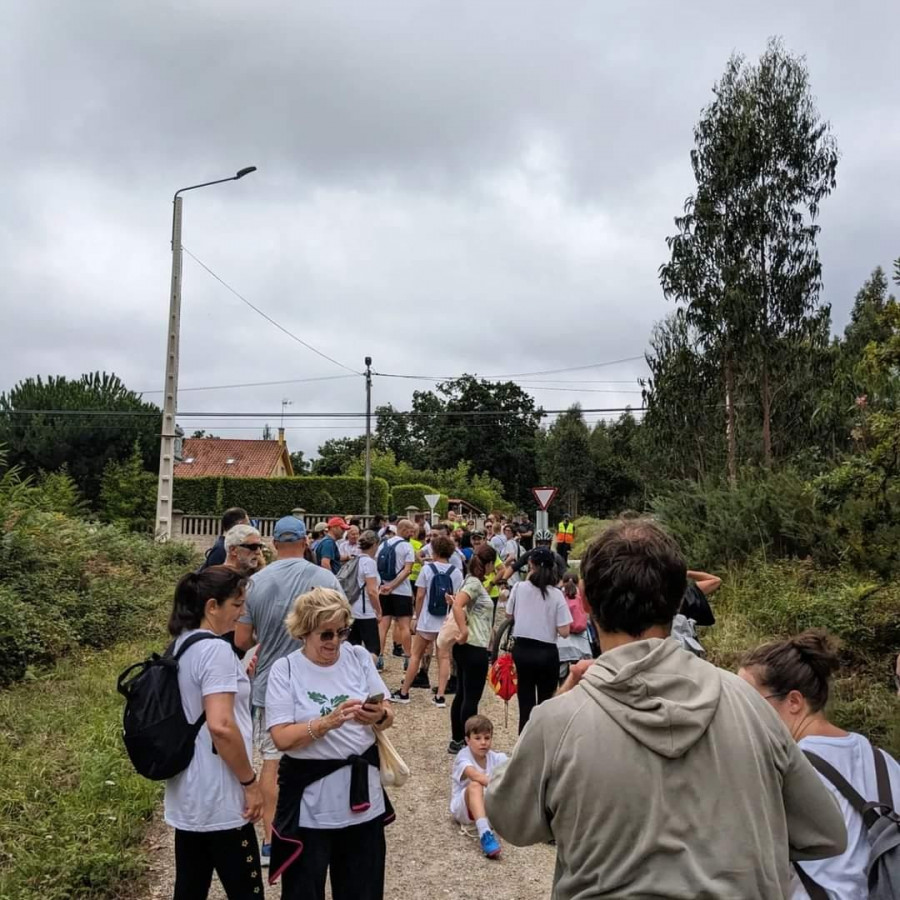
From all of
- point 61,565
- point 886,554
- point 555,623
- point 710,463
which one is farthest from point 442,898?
point 710,463

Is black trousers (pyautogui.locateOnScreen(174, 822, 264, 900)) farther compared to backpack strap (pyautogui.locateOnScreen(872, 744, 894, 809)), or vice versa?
black trousers (pyautogui.locateOnScreen(174, 822, 264, 900))

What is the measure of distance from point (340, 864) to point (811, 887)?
5.85 ft

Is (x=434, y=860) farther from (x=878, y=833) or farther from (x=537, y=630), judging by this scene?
(x=878, y=833)

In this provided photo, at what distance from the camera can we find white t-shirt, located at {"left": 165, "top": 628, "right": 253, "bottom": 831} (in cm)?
306

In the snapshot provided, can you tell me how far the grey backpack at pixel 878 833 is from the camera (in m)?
2.38

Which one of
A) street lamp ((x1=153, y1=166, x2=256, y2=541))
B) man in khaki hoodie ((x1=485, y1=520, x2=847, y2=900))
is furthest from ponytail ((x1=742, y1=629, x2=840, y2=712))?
street lamp ((x1=153, y1=166, x2=256, y2=541))

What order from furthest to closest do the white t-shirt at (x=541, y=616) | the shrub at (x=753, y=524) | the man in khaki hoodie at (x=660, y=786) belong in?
the shrub at (x=753, y=524) → the white t-shirt at (x=541, y=616) → the man in khaki hoodie at (x=660, y=786)

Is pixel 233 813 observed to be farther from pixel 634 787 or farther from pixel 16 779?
pixel 16 779

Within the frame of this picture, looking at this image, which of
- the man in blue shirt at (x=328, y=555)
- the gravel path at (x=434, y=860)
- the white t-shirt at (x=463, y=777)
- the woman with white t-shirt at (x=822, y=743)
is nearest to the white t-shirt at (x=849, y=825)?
the woman with white t-shirt at (x=822, y=743)

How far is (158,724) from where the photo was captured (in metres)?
3.04

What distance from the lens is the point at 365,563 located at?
8.37 meters

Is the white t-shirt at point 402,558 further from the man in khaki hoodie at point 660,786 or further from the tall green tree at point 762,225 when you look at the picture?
the tall green tree at point 762,225

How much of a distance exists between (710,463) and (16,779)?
22800 millimetres

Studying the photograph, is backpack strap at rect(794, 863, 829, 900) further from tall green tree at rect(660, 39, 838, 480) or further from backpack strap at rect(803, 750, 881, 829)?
tall green tree at rect(660, 39, 838, 480)
